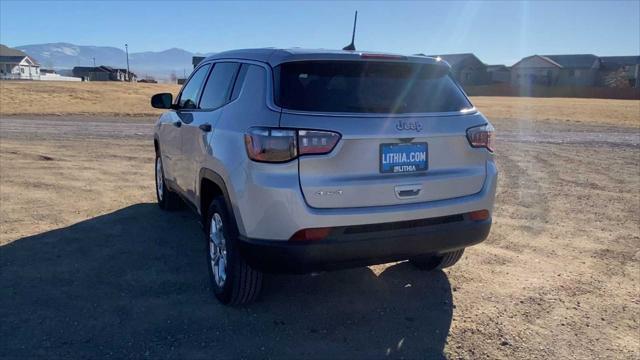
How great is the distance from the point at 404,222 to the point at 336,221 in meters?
0.49

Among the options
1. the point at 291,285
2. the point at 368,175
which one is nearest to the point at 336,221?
the point at 368,175

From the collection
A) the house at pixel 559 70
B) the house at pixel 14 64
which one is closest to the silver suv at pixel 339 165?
the house at pixel 559 70

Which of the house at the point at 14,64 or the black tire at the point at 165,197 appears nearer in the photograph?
the black tire at the point at 165,197

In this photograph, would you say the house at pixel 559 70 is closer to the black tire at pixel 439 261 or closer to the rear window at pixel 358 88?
the black tire at pixel 439 261

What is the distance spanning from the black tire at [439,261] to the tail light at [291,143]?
5.67 ft

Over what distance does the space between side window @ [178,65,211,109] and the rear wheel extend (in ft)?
3.88

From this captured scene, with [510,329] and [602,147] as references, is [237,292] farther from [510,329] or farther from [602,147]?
[602,147]

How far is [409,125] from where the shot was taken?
3344 mm

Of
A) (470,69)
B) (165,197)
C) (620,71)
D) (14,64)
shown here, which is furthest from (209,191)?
(14,64)

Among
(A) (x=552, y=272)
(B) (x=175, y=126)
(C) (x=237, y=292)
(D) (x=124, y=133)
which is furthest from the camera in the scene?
(D) (x=124, y=133)

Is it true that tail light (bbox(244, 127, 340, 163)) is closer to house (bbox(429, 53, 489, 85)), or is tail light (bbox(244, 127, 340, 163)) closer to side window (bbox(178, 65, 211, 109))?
side window (bbox(178, 65, 211, 109))

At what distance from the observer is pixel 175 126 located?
5195mm

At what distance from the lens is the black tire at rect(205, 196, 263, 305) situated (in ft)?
11.7

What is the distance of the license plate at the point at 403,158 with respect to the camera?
10.7ft
